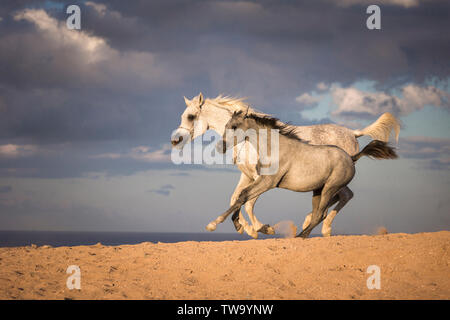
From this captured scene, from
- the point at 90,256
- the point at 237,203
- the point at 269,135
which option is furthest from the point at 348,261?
the point at 90,256

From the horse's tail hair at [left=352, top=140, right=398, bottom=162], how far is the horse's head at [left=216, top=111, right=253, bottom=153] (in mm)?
2757

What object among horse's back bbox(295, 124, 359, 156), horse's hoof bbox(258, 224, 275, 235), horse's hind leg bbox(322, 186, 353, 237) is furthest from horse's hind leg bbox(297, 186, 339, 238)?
horse's back bbox(295, 124, 359, 156)

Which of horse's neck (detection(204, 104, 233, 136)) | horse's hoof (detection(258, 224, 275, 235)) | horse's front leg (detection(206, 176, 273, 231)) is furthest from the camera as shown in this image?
horse's neck (detection(204, 104, 233, 136))

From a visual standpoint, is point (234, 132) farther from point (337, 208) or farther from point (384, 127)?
point (384, 127)

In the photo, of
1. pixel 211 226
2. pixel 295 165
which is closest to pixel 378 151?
pixel 295 165

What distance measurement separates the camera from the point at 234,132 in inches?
334

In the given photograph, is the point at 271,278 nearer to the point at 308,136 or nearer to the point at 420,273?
the point at 420,273

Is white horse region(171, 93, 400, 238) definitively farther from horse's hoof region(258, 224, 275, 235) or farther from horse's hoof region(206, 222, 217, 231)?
horse's hoof region(206, 222, 217, 231)

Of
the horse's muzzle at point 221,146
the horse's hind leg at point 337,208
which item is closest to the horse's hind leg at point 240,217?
the horse's muzzle at point 221,146

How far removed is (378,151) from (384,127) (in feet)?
8.30

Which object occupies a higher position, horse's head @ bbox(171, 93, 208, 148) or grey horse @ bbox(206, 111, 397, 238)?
horse's head @ bbox(171, 93, 208, 148)

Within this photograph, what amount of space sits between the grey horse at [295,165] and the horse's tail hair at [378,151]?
961 mm

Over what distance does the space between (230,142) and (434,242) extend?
3822 mm

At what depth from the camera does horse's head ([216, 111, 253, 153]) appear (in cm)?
846
